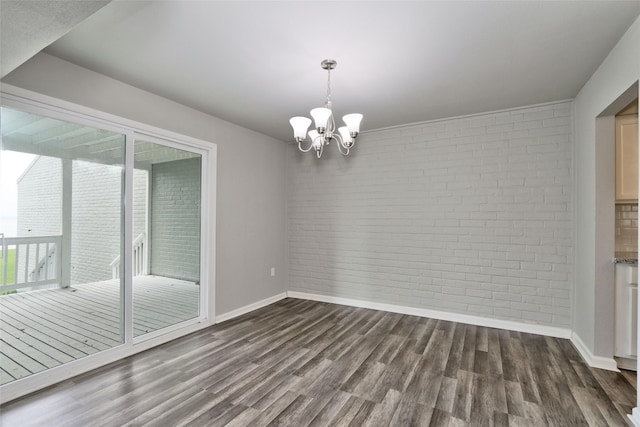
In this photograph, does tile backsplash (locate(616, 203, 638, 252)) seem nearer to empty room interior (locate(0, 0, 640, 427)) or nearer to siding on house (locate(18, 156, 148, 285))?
empty room interior (locate(0, 0, 640, 427))

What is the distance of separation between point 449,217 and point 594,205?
1.49 metres

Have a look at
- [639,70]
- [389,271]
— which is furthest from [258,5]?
[389,271]

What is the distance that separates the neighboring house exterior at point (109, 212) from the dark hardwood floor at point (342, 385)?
92cm

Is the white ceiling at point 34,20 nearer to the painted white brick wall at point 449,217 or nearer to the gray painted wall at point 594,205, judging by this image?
the gray painted wall at point 594,205

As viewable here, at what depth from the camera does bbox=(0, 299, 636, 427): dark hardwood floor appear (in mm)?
2016

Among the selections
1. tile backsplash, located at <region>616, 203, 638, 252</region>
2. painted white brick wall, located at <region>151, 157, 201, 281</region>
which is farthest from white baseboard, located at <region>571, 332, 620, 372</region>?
painted white brick wall, located at <region>151, 157, 201, 281</region>

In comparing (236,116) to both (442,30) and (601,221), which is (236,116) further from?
(601,221)

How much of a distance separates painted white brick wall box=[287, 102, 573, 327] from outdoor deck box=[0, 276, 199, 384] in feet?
8.05

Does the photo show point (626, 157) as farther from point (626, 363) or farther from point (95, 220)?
point (95, 220)

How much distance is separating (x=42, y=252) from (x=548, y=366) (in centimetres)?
452

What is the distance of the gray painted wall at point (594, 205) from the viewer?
2299 mm

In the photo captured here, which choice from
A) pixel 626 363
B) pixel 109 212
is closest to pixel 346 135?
pixel 109 212

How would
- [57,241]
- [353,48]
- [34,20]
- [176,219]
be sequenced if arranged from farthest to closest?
[176,219]
[57,241]
[353,48]
[34,20]

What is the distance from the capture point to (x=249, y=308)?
4.34 meters
